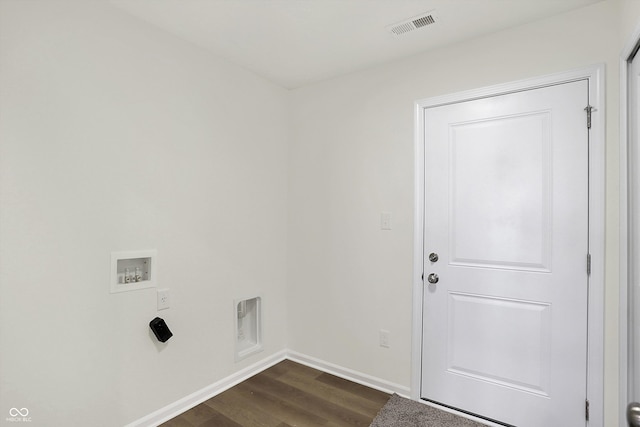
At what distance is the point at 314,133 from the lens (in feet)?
9.71

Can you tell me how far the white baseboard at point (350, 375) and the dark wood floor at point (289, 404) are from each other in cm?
5

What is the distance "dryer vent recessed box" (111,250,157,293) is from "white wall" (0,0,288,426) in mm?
47

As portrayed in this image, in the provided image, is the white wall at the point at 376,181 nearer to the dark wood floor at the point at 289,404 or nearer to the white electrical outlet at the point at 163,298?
the dark wood floor at the point at 289,404

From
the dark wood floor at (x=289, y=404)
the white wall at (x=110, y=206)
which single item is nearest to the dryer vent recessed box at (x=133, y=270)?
the white wall at (x=110, y=206)

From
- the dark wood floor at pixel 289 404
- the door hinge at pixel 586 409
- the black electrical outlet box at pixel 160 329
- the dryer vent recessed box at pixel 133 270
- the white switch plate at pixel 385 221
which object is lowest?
the dark wood floor at pixel 289 404

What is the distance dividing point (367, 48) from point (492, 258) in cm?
166

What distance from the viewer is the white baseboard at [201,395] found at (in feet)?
6.77

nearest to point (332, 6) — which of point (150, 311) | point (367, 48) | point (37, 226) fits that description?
point (367, 48)

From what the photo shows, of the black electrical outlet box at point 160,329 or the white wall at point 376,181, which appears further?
the black electrical outlet box at point 160,329

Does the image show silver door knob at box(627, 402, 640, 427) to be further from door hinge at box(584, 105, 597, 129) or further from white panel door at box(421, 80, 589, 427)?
door hinge at box(584, 105, 597, 129)

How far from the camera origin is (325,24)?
80.8 inches

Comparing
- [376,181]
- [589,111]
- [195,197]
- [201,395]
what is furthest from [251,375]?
[589,111]

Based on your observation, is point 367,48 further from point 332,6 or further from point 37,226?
point 37,226

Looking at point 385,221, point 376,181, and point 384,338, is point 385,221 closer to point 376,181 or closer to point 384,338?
point 376,181
